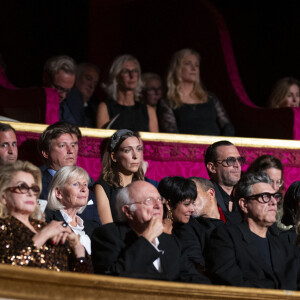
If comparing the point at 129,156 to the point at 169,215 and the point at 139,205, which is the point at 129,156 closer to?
the point at 169,215

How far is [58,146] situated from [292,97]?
1.59 metres

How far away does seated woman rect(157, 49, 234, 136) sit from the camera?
15.6ft

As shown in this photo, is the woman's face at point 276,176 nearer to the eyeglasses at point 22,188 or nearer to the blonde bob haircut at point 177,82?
the blonde bob haircut at point 177,82

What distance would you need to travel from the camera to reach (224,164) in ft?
13.1

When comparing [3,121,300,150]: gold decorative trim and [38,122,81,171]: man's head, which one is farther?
[3,121,300,150]: gold decorative trim

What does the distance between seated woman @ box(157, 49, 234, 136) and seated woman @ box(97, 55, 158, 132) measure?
0.26 feet

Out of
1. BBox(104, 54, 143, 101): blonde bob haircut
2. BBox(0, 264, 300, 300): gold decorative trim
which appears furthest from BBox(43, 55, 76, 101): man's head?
BBox(0, 264, 300, 300): gold decorative trim

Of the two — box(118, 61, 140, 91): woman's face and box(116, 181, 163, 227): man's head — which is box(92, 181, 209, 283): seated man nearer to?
box(116, 181, 163, 227): man's head

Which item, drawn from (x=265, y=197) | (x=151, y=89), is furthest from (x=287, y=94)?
(x=265, y=197)

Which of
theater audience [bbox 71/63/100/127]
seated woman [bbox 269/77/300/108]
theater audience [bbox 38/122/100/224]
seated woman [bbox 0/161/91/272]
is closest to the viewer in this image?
seated woman [bbox 0/161/91/272]

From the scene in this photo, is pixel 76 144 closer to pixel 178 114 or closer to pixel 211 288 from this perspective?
pixel 178 114

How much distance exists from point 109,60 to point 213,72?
2.42 ft

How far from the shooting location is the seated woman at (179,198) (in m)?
3.46

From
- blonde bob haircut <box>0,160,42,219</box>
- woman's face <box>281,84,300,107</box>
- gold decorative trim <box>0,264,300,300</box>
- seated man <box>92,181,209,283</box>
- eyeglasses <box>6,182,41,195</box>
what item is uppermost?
woman's face <box>281,84,300,107</box>
